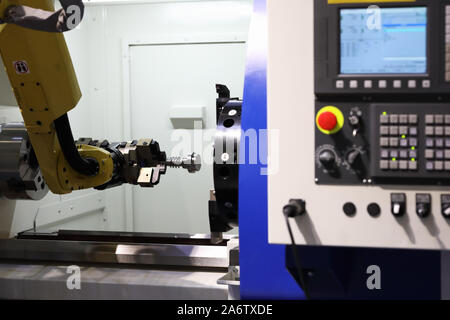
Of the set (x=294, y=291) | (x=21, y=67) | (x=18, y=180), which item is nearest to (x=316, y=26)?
(x=294, y=291)

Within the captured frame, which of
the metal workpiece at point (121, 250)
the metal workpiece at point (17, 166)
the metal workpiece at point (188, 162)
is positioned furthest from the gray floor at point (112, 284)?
the metal workpiece at point (188, 162)

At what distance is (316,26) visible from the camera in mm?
863

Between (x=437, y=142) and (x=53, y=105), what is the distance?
1075 mm

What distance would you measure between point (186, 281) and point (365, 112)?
2.89 feet

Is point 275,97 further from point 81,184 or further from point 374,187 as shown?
point 81,184

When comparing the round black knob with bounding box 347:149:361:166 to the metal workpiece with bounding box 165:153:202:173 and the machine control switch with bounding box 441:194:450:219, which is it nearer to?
the machine control switch with bounding box 441:194:450:219

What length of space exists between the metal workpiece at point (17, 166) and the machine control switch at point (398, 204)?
4.49 ft

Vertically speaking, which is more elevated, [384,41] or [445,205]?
[384,41]

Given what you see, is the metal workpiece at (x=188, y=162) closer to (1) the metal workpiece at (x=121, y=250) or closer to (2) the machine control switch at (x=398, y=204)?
(1) the metal workpiece at (x=121, y=250)

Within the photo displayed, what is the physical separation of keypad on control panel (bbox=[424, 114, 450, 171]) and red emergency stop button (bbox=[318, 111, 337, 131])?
17 cm

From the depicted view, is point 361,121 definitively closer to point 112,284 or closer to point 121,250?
point 112,284

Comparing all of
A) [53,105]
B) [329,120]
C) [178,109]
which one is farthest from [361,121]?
[178,109]

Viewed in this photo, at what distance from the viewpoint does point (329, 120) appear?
33.1 inches

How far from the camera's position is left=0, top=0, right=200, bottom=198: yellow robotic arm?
1226 millimetres
